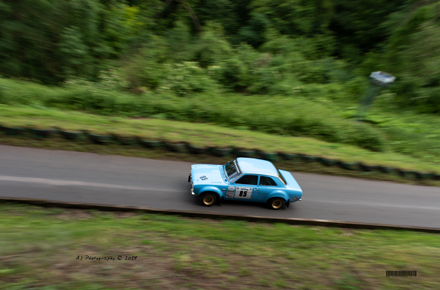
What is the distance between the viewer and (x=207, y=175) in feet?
27.5

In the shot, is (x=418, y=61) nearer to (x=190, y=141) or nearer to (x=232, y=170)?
(x=190, y=141)

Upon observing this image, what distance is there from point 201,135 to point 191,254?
7.12 meters

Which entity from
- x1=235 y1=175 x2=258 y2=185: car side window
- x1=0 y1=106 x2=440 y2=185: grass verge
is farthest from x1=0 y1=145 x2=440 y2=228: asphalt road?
x1=235 y1=175 x2=258 y2=185: car side window

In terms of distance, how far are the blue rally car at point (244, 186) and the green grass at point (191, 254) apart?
2.68 feet

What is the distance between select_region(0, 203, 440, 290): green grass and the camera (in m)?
4.89

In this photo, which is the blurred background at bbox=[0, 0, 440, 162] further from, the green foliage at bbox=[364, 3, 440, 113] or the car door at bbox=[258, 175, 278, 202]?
the car door at bbox=[258, 175, 278, 202]

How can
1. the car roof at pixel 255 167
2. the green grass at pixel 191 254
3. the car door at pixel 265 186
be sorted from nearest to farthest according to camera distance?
the green grass at pixel 191 254
the car door at pixel 265 186
the car roof at pixel 255 167

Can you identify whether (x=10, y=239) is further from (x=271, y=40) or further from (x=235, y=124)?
(x=271, y=40)

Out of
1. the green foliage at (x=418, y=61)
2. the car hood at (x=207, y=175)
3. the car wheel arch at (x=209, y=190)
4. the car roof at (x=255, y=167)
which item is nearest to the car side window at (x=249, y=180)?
the car roof at (x=255, y=167)

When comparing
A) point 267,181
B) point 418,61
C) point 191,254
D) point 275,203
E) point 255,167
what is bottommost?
point 191,254

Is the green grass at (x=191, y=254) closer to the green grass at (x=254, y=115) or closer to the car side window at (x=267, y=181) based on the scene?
the car side window at (x=267, y=181)

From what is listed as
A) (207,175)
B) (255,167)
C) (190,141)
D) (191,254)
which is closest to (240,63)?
(190,141)

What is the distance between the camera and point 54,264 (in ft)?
16.3

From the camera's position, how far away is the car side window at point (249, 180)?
8164mm
